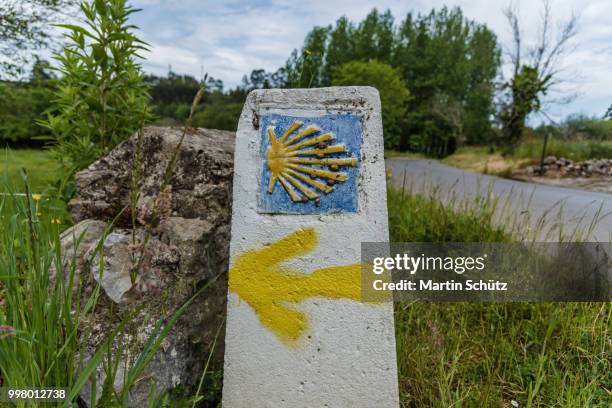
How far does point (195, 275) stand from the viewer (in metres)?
2.00

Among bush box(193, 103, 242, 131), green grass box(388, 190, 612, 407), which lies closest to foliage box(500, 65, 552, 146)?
bush box(193, 103, 242, 131)

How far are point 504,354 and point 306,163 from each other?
154 cm

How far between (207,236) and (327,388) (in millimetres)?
905

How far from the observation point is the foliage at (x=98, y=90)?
2465 mm

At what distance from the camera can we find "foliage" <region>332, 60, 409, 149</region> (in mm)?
18062

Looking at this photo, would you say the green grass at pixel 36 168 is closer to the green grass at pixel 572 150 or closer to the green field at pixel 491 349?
the green field at pixel 491 349

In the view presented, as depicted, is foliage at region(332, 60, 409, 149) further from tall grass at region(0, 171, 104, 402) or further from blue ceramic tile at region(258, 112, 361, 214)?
tall grass at region(0, 171, 104, 402)

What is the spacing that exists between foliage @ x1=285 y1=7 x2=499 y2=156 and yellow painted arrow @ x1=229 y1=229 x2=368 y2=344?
20225 millimetres

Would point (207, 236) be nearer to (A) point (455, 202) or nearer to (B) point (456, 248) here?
(B) point (456, 248)

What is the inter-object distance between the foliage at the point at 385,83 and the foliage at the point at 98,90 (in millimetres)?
15009

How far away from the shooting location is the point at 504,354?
7.31 feet

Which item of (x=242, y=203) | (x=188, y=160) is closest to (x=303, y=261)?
(x=242, y=203)

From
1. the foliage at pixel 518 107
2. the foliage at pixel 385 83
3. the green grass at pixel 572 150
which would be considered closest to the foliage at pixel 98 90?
the green grass at pixel 572 150

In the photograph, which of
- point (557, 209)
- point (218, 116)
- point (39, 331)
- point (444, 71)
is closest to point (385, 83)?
point (444, 71)
